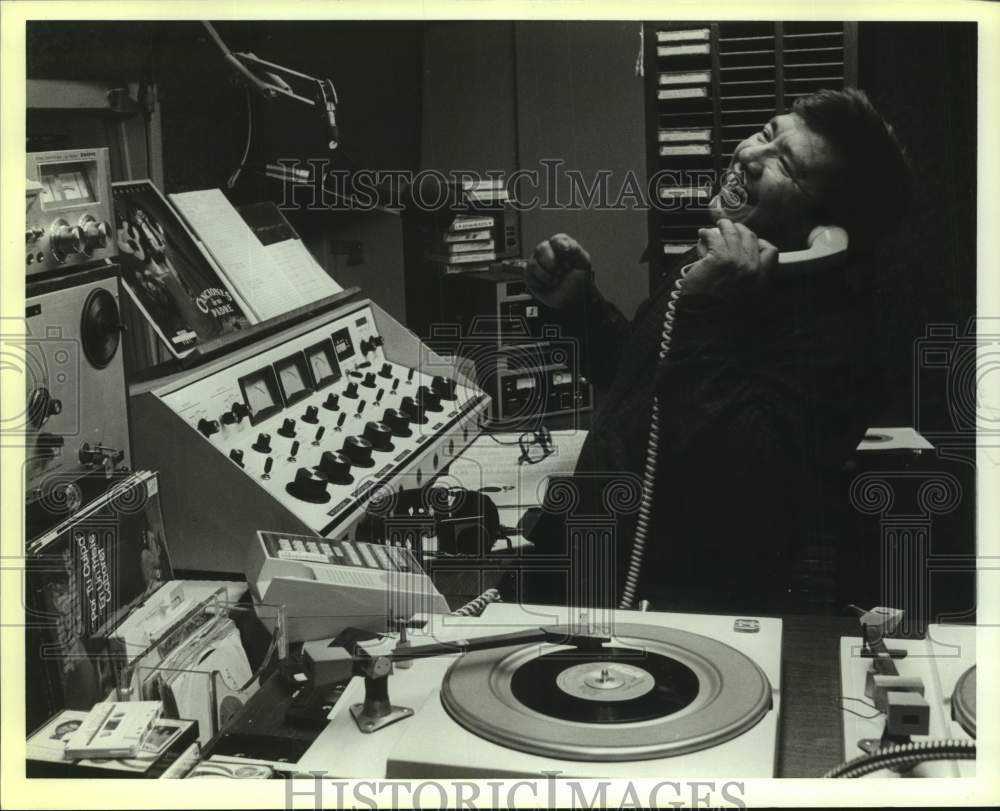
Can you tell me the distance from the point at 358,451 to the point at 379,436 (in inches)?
2.7

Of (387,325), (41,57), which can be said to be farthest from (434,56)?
(41,57)

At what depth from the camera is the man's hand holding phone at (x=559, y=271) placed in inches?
84.4

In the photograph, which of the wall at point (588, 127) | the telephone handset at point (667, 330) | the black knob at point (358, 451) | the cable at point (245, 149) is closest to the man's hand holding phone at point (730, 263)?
the telephone handset at point (667, 330)

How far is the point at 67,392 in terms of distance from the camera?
6.27 ft

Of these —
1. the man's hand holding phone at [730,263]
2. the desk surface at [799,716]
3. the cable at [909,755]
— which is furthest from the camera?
the man's hand holding phone at [730,263]

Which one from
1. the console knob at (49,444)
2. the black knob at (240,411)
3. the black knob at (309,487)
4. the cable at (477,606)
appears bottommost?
the cable at (477,606)

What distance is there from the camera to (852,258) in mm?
2105

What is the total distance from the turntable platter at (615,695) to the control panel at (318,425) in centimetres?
61

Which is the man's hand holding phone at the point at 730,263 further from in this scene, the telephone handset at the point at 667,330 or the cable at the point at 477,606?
the cable at the point at 477,606

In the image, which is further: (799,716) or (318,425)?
(318,425)

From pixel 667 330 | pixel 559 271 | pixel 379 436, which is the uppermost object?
pixel 559 271

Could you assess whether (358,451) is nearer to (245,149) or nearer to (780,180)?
(245,149)

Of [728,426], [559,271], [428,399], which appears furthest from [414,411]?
[728,426]

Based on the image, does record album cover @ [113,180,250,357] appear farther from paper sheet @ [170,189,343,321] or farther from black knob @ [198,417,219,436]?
black knob @ [198,417,219,436]
